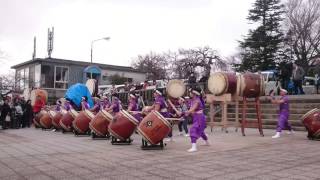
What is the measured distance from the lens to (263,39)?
141 feet

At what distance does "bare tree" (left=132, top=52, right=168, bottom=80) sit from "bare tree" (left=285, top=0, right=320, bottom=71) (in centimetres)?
1658

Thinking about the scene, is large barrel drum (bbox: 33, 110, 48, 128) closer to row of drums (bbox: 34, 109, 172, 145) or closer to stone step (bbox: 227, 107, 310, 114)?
row of drums (bbox: 34, 109, 172, 145)

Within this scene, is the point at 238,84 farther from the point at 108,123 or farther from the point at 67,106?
the point at 67,106

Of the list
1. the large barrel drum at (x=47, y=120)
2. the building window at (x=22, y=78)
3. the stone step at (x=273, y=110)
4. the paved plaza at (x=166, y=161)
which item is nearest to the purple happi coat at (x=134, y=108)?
the paved plaza at (x=166, y=161)

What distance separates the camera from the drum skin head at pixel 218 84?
15.9 metres

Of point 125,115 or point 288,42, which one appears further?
point 288,42

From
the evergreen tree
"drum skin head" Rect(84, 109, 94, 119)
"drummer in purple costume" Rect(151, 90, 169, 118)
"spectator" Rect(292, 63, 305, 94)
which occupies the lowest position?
"drum skin head" Rect(84, 109, 94, 119)

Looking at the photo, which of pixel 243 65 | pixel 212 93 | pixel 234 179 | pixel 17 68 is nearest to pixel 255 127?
pixel 212 93

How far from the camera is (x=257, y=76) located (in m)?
14.7

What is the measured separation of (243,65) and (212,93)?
28.0 meters

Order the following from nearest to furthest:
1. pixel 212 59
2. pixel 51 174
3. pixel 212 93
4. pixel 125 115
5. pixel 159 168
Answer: pixel 51 174
pixel 159 168
pixel 125 115
pixel 212 93
pixel 212 59

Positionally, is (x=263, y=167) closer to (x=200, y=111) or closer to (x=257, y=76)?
(x=200, y=111)

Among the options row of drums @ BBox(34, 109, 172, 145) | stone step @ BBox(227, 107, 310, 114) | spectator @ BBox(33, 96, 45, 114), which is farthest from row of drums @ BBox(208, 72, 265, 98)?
spectator @ BBox(33, 96, 45, 114)

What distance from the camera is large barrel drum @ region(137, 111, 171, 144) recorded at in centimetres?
1072
